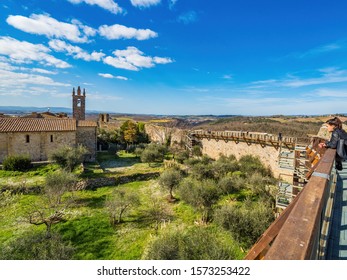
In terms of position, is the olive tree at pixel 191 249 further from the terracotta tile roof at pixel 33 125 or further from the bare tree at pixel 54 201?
the terracotta tile roof at pixel 33 125

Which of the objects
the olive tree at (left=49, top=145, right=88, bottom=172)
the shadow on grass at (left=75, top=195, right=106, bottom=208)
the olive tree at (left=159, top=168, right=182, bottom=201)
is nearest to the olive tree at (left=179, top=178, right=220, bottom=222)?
the olive tree at (left=159, top=168, right=182, bottom=201)

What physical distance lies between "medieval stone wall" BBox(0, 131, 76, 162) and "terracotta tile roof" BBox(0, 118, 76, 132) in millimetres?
446

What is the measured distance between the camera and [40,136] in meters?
23.5

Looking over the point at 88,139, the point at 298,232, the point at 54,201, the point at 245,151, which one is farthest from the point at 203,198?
the point at 88,139

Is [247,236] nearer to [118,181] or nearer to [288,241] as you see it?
[288,241]

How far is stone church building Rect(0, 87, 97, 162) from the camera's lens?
2222 cm

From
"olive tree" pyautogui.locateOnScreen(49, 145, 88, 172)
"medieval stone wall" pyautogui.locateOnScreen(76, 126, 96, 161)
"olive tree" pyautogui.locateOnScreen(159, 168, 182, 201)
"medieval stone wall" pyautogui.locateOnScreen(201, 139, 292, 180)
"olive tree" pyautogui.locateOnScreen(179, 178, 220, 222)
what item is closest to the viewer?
"olive tree" pyautogui.locateOnScreen(179, 178, 220, 222)

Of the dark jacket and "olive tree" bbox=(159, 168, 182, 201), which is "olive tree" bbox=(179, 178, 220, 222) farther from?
the dark jacket

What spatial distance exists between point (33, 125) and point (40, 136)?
1558mm

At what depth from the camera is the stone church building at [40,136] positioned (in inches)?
875
